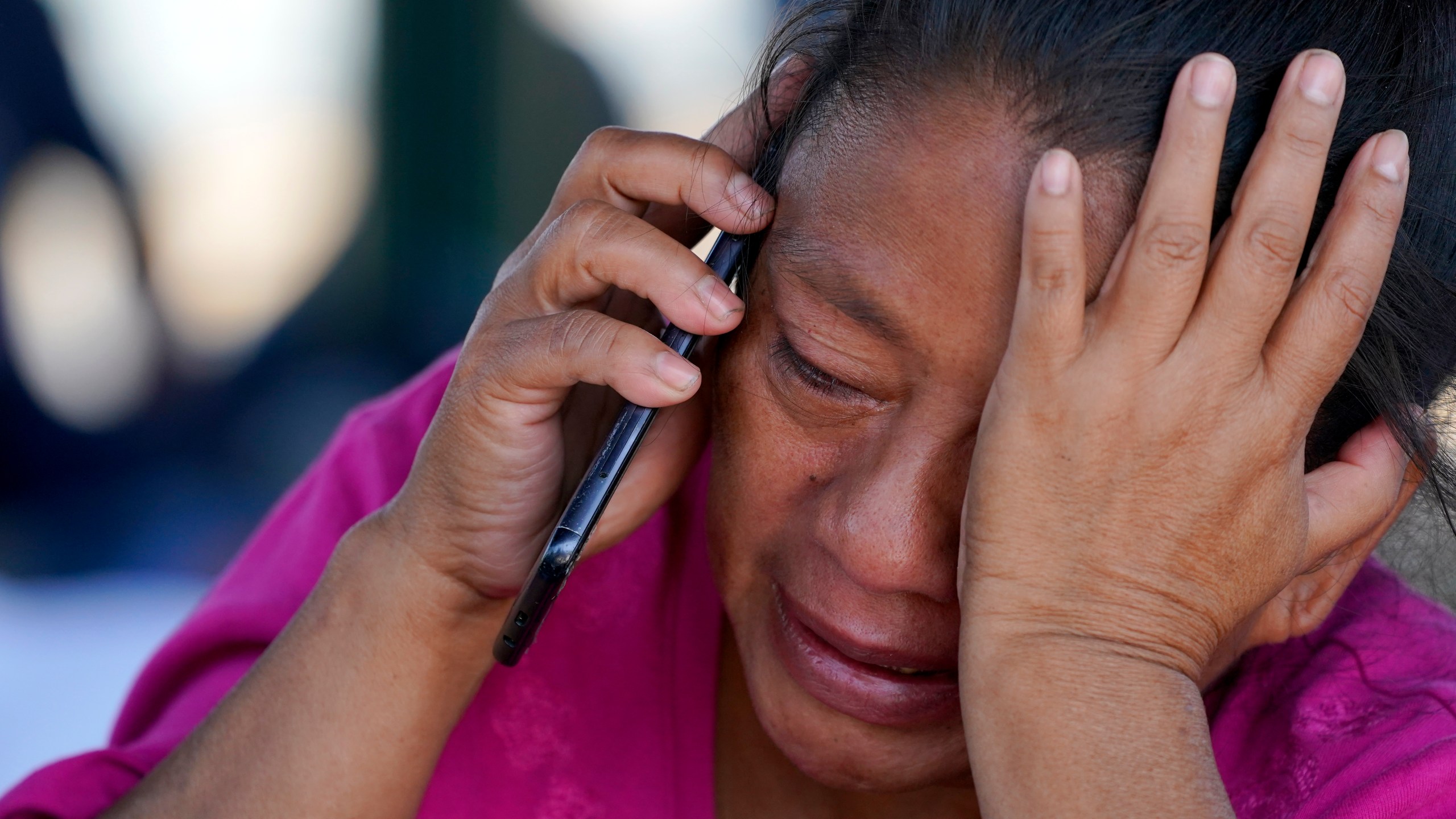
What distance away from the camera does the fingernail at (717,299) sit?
127cm

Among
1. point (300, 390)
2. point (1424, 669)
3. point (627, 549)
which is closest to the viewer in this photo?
point (1424, 669)

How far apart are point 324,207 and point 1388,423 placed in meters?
3.38

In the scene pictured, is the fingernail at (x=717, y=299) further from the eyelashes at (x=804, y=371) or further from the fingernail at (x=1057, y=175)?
the fingernail at (x=1057, y=175)

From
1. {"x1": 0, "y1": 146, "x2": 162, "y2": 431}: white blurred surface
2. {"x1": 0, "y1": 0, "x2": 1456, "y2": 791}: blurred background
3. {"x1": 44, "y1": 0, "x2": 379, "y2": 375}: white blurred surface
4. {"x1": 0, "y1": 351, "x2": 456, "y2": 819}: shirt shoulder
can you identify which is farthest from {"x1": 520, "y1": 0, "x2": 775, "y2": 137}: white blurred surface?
{"x1": 0, "y1": 351, "x2": 456, "y2": 819}: shirt shoulder

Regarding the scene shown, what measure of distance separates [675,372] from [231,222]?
2977mm

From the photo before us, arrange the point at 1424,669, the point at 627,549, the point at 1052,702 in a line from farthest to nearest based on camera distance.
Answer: the point at 627,549 → the point at 1424,669 → the point at 1052,702

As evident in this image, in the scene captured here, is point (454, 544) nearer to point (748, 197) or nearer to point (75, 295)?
point (748, 197)

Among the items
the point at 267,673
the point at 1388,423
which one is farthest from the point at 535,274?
the point at 1388,423

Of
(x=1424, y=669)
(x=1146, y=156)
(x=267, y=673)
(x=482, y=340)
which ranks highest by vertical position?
(x=1146, y=156)

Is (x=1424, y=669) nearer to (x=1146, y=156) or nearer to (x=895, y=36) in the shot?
(x=1146, y=156)

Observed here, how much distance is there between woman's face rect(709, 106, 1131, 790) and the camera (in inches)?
43.6

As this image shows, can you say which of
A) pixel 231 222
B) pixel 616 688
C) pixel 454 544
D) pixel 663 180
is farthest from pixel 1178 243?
pixel 231 222

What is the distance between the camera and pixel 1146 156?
107 cm

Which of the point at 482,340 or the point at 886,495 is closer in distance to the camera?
the point at 886,495
